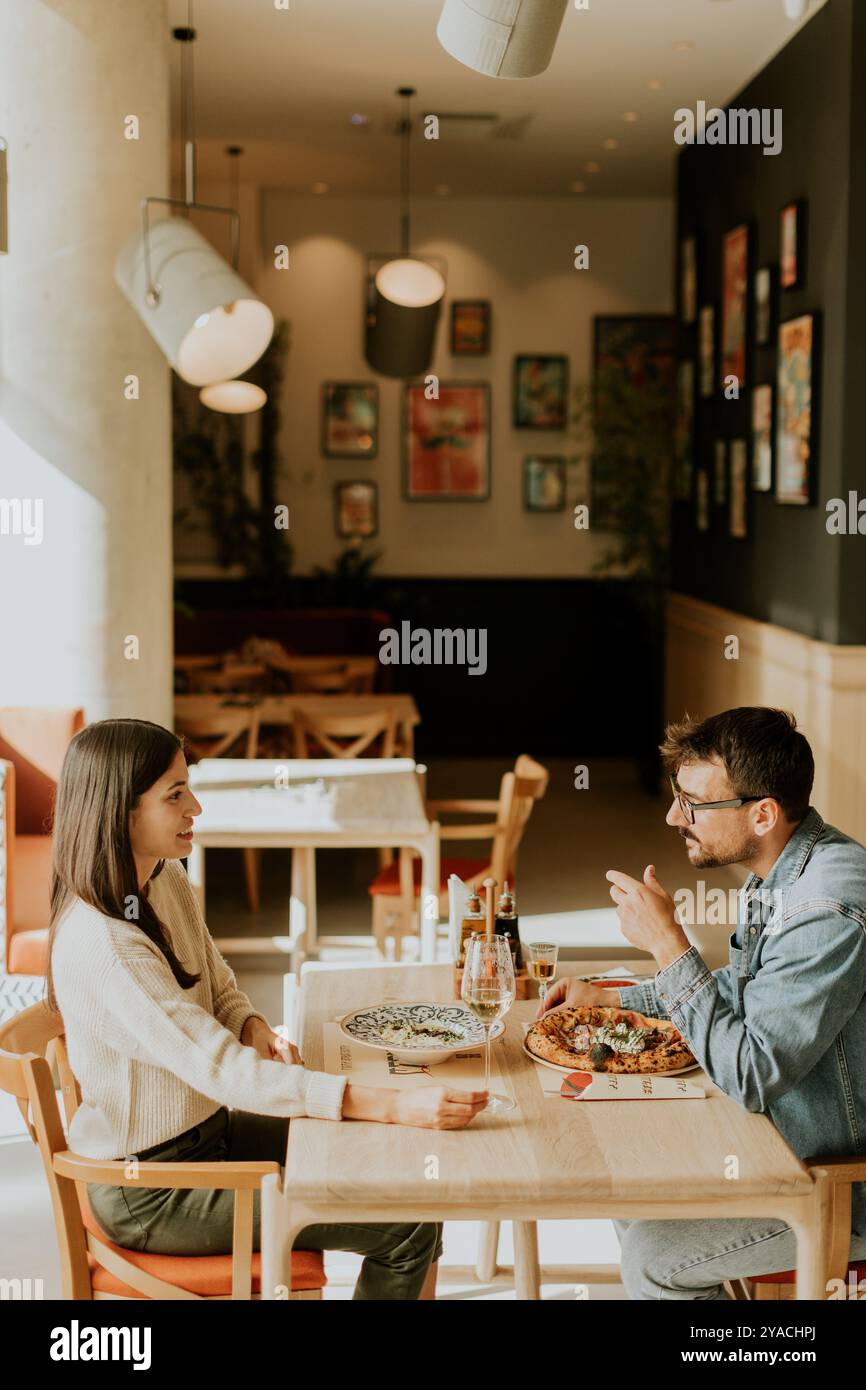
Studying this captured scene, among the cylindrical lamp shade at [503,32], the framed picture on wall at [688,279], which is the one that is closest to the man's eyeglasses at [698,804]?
the cylindrical lamp shade at [503,32]

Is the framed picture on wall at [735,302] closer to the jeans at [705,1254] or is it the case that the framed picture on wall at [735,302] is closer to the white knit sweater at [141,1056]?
the jeans at [705,1254]

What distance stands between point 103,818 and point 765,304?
18.0 feet

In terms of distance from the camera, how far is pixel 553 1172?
1.89 metres

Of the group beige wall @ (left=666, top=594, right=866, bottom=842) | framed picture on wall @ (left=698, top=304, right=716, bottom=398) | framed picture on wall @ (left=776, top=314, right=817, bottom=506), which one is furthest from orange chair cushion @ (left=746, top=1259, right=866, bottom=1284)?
framed picture on wall @ (left=698, top=304, right=716, bottom=398)

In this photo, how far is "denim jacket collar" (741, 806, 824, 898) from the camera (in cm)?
227

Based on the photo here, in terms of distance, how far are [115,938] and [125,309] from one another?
136 inches

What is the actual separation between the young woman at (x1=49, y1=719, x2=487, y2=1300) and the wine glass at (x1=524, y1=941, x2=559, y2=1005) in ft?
1.46

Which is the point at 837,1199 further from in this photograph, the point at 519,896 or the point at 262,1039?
the point at 519,896

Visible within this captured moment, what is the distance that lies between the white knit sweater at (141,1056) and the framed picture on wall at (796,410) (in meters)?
4.70

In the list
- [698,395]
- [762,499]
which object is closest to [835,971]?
[762,499]

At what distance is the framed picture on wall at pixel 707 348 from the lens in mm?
8000
